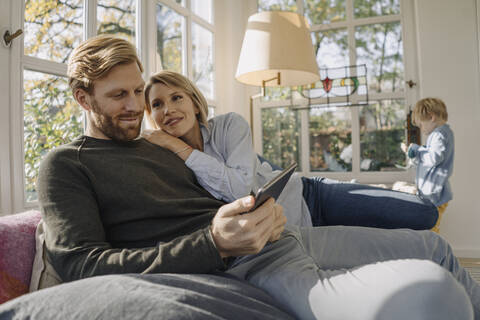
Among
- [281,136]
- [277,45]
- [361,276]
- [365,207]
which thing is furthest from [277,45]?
[361,276]

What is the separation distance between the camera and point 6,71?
1.58m

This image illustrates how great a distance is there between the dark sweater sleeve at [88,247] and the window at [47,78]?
0.85 metres

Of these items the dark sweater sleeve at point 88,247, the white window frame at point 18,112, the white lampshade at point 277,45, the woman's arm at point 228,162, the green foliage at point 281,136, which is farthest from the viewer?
the green foliage at point 281,136

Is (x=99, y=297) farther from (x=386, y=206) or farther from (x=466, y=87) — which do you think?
(x=466, y=87)

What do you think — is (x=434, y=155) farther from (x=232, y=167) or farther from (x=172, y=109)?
(x=172, y=109)

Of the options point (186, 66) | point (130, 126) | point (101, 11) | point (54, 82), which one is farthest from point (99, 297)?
point (186, 66)

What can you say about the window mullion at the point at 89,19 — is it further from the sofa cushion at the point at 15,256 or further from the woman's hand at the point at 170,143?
the sofa cushion at the point at 15,256

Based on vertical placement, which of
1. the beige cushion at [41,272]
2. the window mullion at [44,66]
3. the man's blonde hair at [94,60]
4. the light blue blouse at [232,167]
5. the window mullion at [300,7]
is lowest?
the beige cushion at [41,272]

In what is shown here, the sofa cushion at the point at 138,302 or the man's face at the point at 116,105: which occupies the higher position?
the man's face at the point at 116,105

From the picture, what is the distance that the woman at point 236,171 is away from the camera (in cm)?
133

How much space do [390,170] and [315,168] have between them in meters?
0.70

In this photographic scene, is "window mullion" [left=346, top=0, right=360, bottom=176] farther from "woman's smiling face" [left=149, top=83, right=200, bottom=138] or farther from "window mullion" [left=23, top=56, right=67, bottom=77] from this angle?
"window mullion" [left=23, top=56, right=67, bottom=77]

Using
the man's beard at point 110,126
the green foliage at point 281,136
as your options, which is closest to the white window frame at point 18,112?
the man's beard at point 110,126

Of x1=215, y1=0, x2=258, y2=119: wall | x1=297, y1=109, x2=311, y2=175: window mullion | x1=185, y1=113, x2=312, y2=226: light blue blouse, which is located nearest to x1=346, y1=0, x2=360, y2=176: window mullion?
x1=297, y1=109, x2=311, y2=175: window mullion
